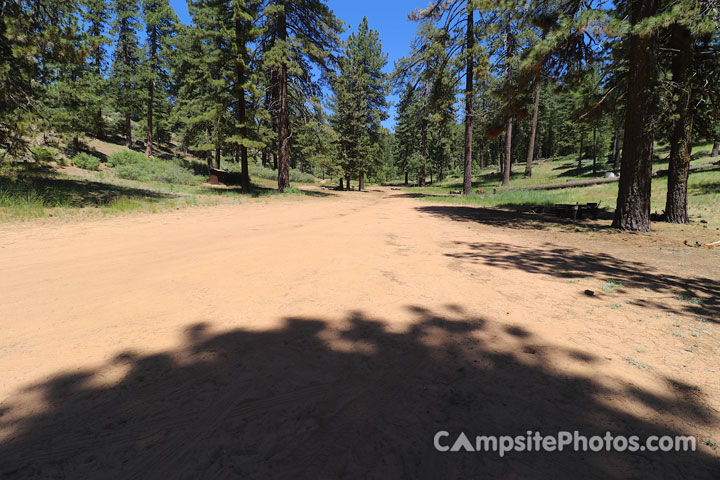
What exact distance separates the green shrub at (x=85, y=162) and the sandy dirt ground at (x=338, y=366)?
2188 cm

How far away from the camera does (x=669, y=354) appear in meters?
2.61

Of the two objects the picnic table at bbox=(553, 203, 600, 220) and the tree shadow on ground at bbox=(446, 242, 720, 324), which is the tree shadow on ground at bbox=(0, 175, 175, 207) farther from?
the picnic table at bbox=(553, 203, 600, 220)

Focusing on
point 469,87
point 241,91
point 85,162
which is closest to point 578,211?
point 469,87

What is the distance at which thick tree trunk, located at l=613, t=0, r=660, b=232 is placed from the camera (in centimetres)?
864

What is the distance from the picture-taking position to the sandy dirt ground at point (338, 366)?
1566 mm

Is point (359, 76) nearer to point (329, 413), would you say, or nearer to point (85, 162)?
point (85, 162)

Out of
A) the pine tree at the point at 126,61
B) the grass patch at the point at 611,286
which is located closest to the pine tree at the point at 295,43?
the grass patch at the point at 611,286

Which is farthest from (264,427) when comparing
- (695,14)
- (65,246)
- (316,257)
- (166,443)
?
(695,14)

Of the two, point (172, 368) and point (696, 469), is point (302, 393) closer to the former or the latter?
point (172, 368)

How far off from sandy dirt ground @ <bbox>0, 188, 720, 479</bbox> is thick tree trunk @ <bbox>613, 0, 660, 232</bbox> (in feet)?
16.5

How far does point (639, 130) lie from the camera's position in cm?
894

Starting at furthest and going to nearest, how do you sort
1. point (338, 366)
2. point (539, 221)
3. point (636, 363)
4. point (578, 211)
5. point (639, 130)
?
point (578, 211) → point (539, 221) → point (639, 130) → point (636, 363) → point (338, 366)

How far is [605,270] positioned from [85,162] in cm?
2937

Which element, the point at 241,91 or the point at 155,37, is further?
the point at 155,37
